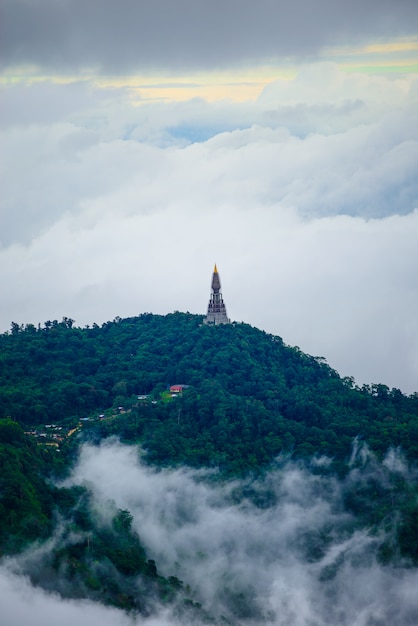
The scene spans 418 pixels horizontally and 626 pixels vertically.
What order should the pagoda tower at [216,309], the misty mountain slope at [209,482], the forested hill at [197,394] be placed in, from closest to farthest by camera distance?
the misty mountain slope at [209,482], the forested hill at [197,394], the pagoda tower at [216,309]

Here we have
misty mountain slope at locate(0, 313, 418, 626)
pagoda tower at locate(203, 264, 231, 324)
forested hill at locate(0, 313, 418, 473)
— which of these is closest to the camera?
misty mountain slope at locate(0, 313, 418, 626)

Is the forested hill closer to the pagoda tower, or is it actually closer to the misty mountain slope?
the misty mountain slope

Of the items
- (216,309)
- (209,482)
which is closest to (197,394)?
(209,482)

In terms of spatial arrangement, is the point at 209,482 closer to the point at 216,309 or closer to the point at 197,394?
the point at 197,394

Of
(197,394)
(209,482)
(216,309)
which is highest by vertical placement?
(216,309)

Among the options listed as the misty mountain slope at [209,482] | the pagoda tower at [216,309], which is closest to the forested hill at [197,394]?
the misty mountain slope at [209,482]

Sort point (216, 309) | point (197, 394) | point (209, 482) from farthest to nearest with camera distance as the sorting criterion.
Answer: point (216, 309) < point (197, 394) < point (209, 482)

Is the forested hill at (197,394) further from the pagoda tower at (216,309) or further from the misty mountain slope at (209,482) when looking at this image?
the pagoda tower at (216,309)

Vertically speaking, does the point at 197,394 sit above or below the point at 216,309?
below

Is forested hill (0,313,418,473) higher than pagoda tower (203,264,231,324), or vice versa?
pagoda tower (203,264,231,324)

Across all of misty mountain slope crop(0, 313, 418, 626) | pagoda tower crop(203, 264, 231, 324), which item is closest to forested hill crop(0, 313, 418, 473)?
misty mountain slope crop(0, 313, 418, 626)
